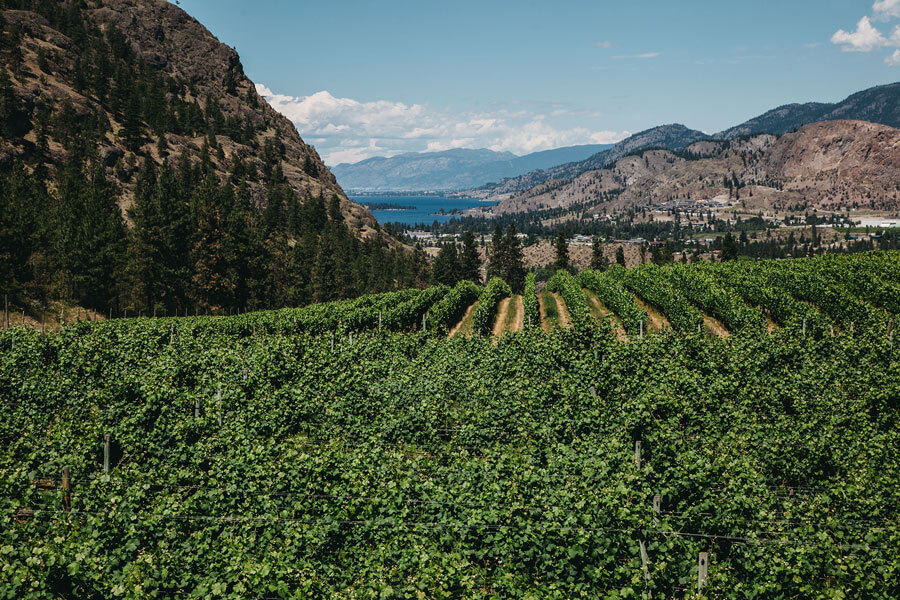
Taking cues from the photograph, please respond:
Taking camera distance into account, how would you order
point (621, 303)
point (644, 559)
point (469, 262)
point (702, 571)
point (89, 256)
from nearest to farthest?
point (702, 571) < point (644, 559) < point (621, 303) < point (89, 256) < point (469, 262)

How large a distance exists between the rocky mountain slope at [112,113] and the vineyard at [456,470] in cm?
12075

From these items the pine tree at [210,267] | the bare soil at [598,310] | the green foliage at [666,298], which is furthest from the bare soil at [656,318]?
the pine tree at [210,267]

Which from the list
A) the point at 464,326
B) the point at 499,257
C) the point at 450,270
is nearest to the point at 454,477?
the point at 464,326

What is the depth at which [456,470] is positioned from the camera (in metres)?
16.8

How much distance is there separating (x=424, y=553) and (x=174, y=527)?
6573 millimetres

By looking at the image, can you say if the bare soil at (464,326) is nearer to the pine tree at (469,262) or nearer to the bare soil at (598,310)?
the bare soil at (598,310)

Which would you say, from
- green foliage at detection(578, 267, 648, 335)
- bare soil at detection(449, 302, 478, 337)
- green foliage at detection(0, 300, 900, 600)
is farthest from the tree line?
green foliage at detection(0, 300, 900, 600)

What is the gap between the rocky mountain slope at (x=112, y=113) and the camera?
127 metres

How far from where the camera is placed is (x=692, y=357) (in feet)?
97.9

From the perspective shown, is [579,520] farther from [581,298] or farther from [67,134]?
[67,134]

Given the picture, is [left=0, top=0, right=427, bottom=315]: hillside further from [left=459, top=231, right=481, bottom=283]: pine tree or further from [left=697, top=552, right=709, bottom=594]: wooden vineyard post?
[left=697, top=552, right=709, bottom=594]: wooden vineyard post

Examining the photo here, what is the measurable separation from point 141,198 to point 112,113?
8848 centimetres

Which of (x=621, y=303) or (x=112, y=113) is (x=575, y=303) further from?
(x=112, y=113)

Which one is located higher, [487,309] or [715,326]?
[487,309]
